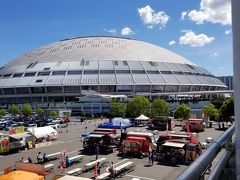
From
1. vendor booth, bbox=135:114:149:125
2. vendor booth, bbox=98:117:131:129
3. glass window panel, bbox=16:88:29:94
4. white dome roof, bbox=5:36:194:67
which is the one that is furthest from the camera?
white dome roof, bbox=5:36:194:67

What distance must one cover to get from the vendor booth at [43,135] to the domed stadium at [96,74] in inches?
1819

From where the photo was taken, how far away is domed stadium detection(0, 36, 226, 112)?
263 ft

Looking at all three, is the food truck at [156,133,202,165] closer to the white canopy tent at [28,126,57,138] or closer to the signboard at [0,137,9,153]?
the signboard at [0,137,9,153]

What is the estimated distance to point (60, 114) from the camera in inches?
2472

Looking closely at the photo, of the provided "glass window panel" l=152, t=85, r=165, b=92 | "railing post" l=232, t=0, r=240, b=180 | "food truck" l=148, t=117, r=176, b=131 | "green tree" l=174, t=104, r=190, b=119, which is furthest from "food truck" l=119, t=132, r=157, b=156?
"glass window panel" l=152, t=85, r=165, b=92

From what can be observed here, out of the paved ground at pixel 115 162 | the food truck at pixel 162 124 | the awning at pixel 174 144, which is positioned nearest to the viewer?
the paved ground at pixel 115 162

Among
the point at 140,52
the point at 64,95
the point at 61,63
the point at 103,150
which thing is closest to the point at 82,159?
the point at 103,150

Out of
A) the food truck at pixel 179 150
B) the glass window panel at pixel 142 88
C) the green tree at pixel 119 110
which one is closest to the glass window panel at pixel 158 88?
the glass window panel at pixel 142 88

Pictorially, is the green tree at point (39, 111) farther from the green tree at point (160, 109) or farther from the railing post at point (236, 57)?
the railing post at point (236, 57)

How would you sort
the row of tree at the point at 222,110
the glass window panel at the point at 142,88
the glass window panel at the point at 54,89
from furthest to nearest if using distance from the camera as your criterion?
the glass window panel at the point at 54,89, the glass window panel at the point at 142,88, the row of tree at the point at 222,110

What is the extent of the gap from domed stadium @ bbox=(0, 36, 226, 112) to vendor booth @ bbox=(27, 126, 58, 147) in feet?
152

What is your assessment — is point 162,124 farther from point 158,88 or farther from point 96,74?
point 96,74

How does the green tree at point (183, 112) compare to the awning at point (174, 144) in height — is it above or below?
above

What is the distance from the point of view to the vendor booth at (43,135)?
30828mm
